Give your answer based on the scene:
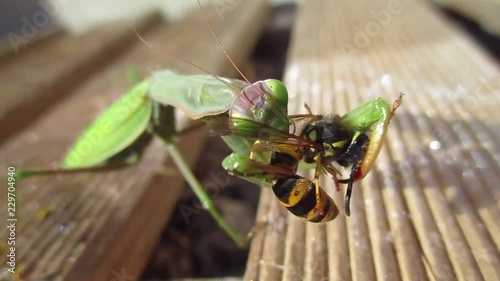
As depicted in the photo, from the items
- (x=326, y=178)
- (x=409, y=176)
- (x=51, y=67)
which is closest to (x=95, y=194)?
(x=326, y=178)

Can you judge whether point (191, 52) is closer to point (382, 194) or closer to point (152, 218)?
point (152, 218)

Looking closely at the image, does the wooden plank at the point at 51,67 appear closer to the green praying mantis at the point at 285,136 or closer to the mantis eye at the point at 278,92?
the green praying mantis at the point at 285,136

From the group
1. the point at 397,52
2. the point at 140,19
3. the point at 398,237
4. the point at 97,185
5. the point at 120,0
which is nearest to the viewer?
the point at 398,237

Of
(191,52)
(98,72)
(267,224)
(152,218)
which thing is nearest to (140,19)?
(98,72)

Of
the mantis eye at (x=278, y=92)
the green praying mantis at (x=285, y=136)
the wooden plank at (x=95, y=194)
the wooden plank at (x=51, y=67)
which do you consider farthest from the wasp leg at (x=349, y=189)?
the wooden plank at (x=51, y=67)

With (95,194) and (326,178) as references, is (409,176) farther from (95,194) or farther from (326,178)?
(95,194)

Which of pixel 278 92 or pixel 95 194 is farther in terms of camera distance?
pixel 95 194

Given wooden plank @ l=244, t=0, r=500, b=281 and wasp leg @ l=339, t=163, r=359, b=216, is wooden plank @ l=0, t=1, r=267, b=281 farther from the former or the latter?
wasp leg @ l=339, t=163, r=359, b=216
